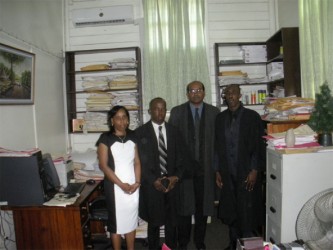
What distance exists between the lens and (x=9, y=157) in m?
1.92

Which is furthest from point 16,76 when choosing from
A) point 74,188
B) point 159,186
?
point 159,186

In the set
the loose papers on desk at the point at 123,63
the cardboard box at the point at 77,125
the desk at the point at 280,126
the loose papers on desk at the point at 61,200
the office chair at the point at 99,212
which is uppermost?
the loose papers on desk at the point at 123,63

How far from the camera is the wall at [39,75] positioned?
7.23ft

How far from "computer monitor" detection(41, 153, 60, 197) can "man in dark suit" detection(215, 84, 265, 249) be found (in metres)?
1.43

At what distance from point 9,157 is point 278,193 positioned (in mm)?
2037

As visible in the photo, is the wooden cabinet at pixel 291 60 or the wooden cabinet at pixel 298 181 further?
the wooden cabinet at pixel 291 60

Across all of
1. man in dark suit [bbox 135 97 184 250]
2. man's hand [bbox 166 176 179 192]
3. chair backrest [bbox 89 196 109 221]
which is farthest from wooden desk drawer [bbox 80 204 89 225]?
man's hand [bbox 166 176 179 192]

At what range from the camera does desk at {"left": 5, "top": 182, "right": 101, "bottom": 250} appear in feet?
6.54

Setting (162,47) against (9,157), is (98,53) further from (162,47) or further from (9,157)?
(9,157)

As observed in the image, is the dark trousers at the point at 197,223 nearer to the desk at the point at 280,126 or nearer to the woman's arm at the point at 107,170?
the woman's arm at the point at 107,170

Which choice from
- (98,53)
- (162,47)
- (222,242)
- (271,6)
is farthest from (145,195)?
(271,6)

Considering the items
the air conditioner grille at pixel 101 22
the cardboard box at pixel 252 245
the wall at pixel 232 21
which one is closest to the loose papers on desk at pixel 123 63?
the wall at pixel 232 21

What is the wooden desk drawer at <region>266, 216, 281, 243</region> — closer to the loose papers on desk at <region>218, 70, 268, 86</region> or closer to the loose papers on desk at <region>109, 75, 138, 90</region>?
the loose papers on desk at <region>218, 70, 268, 86</region>

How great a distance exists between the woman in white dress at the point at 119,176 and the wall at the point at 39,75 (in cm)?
78
